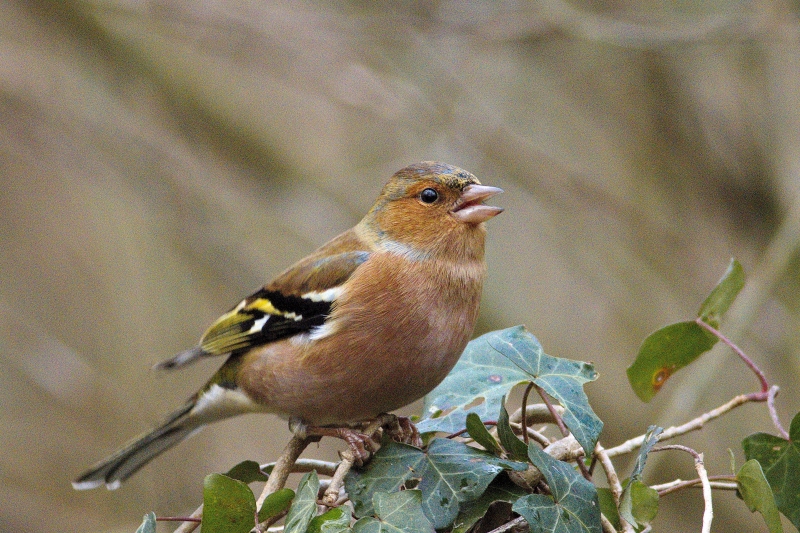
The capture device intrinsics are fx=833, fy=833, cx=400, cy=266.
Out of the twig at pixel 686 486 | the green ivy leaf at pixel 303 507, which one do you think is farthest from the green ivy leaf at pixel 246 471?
the twig at pixel 686 486

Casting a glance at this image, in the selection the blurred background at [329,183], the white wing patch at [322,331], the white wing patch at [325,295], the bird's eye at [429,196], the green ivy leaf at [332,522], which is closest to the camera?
the green ivy leaf at [332,522]

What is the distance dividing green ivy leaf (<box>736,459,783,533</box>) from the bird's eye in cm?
164

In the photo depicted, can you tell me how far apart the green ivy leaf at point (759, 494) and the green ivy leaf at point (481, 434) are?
527 mm

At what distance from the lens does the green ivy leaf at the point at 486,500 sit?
1.79 metres

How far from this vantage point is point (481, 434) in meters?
1.88

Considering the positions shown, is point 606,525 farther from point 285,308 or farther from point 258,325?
point 258,325

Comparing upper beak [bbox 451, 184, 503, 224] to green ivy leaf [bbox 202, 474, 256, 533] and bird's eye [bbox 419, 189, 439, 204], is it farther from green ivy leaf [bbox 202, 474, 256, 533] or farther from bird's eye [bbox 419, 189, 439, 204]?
green ivy leaf [bbox 202, 474, 256, 533]

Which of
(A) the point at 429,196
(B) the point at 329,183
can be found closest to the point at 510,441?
(A) the point at 429,196

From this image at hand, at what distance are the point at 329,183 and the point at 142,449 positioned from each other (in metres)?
2.46

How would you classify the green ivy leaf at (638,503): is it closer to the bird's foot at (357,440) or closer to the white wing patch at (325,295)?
the bird's foot at (357,440)

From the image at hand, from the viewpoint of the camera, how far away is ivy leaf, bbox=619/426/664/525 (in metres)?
1.74

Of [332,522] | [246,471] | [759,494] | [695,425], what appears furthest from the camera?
[246,471]

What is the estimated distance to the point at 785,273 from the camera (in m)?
4.47

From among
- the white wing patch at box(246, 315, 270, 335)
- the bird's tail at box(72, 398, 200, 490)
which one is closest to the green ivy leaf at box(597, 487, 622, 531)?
the white wing patch at box(246, 315, 270, 335)
